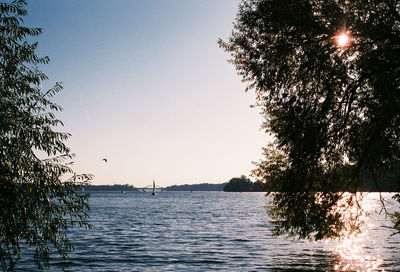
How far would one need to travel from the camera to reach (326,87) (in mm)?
16484

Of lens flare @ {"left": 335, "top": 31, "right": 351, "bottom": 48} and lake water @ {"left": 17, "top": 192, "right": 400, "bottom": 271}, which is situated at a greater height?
lens flare @ {"left": 335, "top": 31, "right": 351, "bottom": 48}

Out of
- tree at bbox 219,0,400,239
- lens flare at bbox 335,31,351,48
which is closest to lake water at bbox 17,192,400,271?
tree at bbox 219,0,400,239

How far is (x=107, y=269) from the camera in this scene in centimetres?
2750

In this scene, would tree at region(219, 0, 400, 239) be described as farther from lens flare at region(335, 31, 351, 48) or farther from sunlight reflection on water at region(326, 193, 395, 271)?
sunlight reflection on water at region(326, 193, 395, 271)

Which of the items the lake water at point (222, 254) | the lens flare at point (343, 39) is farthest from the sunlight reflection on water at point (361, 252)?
the lens flare at point (343, 39)

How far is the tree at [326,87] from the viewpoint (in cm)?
1444

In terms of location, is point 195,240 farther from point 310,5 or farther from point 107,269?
point 310,5

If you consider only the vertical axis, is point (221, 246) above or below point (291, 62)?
below

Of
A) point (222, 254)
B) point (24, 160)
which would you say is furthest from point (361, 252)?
point (24, 160)

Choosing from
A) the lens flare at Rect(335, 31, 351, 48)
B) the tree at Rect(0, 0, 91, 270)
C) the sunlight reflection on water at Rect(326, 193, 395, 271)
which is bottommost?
the sunlight reflection on water at Rect(326, 193, 395, 271)

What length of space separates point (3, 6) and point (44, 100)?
396cm

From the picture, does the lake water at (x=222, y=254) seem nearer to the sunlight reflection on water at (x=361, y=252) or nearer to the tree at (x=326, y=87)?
the sunlight reflection on water at (x=361, y=252)

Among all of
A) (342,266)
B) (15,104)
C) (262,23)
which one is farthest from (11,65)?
(342,266)

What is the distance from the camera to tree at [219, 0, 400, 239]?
568 inches
